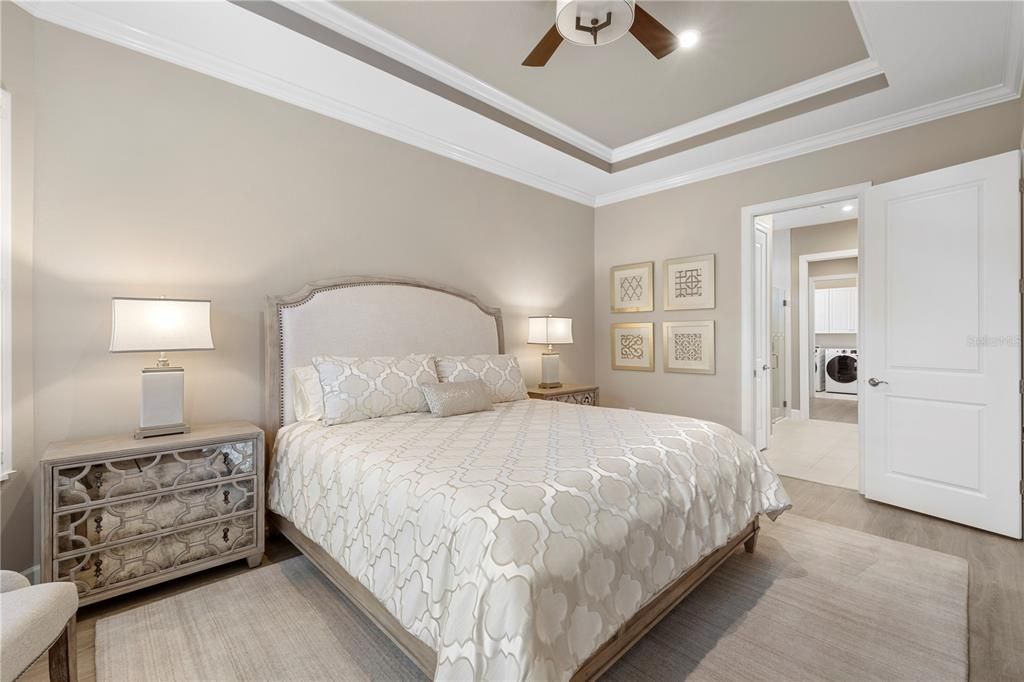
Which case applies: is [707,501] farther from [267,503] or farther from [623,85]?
[623,85]

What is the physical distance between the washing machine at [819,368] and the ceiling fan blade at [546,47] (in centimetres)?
863

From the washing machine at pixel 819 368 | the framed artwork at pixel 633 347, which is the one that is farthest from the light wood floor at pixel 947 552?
the washing machine at pixel 819 368

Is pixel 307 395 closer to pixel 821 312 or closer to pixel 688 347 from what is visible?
pixel 688 347

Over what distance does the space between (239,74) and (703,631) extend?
3.75 m

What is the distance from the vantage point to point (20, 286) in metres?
2.09

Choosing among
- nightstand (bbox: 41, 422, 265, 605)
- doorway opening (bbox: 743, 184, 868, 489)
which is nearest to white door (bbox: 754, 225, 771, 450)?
doorway opening (bbox: 743, 184, 868, 489)

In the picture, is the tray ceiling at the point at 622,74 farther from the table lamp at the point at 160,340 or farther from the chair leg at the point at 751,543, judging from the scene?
the chair leg at the point at 751,543

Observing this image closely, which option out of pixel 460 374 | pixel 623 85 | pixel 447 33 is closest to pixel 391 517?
pixel 460 374

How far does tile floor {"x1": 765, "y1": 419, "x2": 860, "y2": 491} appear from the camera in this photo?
13.3 ft

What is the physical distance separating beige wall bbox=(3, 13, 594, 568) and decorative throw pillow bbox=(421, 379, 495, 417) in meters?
1.06

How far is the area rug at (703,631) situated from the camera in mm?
1662

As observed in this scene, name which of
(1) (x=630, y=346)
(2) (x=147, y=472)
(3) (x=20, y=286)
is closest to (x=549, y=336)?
(1) (x=630, y=346)

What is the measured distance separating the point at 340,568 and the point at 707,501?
1.63 m

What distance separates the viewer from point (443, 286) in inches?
145
